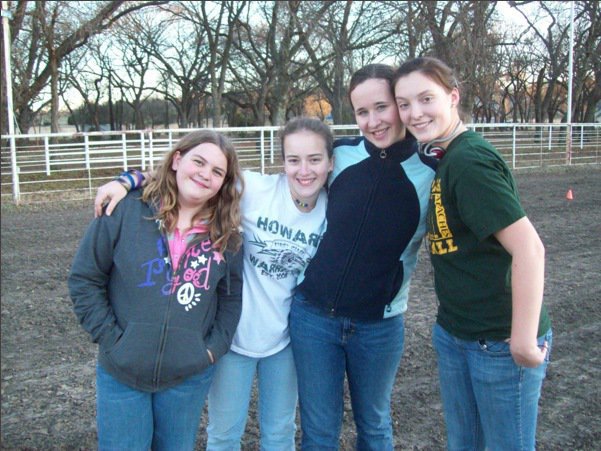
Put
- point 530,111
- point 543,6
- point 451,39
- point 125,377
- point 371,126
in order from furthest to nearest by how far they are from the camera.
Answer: point 530,111 < point 543,6 < point 451,39 < point 371,126 < point 125,377

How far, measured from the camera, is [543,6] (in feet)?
79.3

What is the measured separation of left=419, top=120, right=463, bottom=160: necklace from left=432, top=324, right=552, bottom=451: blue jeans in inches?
24.4

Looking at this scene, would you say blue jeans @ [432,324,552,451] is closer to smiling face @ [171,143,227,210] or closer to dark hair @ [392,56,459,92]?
dark hair @ [392,56,459,92]

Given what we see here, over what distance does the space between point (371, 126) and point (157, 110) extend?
56.0 meters

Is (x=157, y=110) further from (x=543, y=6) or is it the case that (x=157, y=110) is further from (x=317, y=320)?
(x=317, y=320)

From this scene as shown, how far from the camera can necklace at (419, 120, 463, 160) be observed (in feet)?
6.54

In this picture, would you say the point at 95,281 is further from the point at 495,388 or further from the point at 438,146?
the point at 495,388

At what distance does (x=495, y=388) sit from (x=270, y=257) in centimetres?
95

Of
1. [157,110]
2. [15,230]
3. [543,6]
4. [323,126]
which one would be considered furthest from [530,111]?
[323,126]

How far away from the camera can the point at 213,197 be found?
7.53ft

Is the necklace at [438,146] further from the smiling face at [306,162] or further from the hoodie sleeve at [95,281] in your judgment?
the hoodie sleeve at [95,281]

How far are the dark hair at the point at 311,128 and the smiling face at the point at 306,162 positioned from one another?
2cm

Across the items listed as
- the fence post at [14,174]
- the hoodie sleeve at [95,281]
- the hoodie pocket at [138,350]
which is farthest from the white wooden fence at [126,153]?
the hoodie pocket at [138,350]

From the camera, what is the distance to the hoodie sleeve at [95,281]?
2.02m
